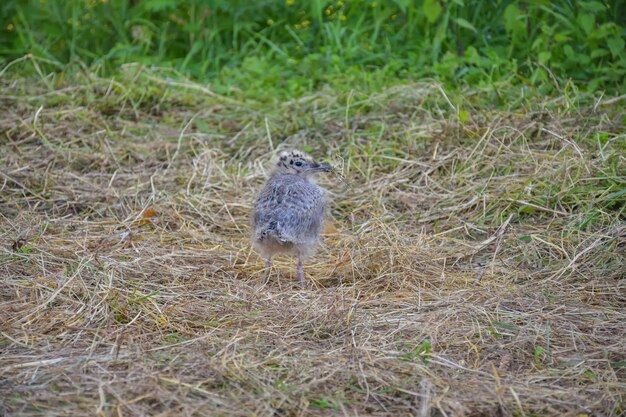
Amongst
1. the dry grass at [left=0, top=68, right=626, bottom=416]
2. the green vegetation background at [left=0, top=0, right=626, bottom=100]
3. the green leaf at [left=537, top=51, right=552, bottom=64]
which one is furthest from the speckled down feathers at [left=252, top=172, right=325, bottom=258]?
the green leaf at [left=537, top=51, right=552, bottom=64]

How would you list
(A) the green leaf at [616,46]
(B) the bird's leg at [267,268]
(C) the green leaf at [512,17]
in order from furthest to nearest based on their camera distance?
(C) the green leaf at [512,17]
(A) the green leaf at [616,46]
(B) the bird's leg at [267,268]

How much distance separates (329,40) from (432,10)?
1213mm

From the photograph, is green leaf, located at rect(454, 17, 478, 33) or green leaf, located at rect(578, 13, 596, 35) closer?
green leaf, located at rect(578, 13, 596, 35)

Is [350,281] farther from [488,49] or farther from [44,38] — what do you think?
[44,38]

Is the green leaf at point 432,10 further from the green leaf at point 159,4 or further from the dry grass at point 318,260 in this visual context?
the green leaf at point 159,4

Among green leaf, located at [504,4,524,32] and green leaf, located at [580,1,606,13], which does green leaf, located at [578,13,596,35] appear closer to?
green leaf, located at [580,1,606,13]

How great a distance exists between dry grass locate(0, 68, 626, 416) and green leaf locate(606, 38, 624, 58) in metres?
0.51

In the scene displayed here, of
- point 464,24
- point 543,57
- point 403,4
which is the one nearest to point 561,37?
→ point 543,57

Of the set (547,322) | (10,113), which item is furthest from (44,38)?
(547,322)

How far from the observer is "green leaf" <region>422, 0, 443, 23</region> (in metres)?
8.52

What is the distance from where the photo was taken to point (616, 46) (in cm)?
783

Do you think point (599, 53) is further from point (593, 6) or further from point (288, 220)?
point (288, 220)

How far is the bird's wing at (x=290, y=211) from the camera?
561cm

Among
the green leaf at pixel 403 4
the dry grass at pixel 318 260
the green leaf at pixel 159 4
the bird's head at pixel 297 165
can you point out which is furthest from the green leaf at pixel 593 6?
the green leaf at pixel 159 4
